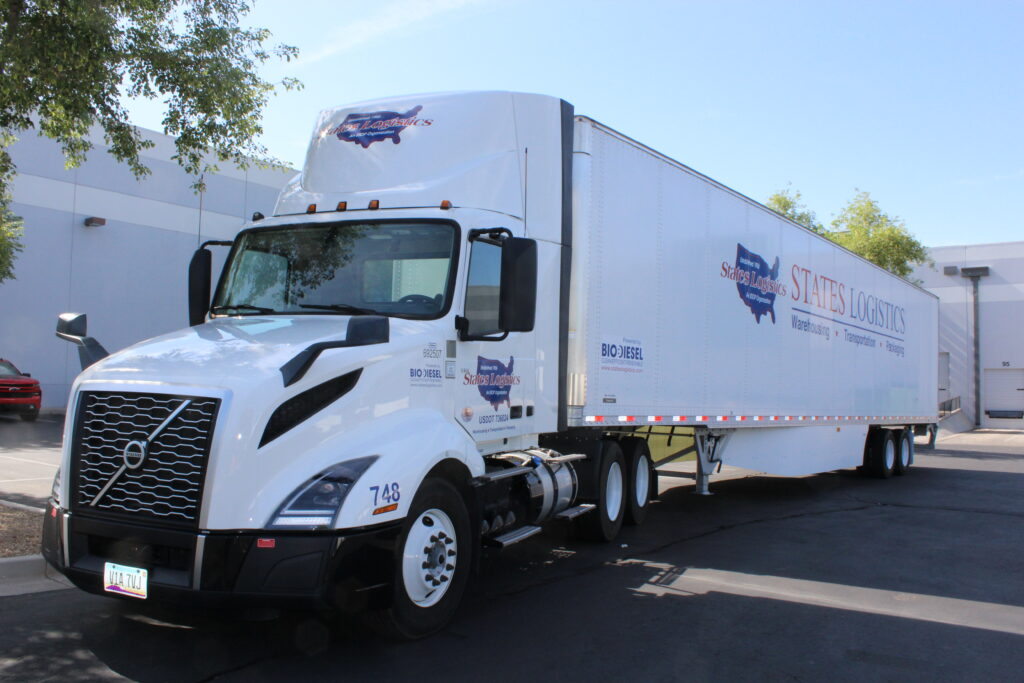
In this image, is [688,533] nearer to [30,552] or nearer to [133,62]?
[30,552]

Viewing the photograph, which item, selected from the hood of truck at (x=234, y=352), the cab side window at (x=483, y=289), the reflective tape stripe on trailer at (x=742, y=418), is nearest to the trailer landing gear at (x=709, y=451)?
the reflective tape stripe on trailer at (x=742, y=418)

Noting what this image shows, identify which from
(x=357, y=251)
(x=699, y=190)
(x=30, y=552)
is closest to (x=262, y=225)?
(x=357, y=251)

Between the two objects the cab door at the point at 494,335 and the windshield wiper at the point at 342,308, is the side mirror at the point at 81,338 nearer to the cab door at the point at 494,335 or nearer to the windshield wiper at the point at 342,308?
the windshield wiper at the point at 342,308

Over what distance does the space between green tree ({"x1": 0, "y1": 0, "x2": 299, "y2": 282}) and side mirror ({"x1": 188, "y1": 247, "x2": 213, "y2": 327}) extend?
3.34m

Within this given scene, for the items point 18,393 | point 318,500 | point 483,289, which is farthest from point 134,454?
point 18,393

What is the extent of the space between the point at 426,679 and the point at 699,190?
7285 mm

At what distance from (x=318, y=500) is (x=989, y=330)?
43849 millimetres

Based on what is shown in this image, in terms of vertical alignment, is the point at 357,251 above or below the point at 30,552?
above

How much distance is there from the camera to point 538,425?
289 inches

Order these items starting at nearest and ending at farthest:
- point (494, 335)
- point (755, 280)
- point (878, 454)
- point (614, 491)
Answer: point (494, 335), point (614, 491), point (755, 280), point (878, 454)

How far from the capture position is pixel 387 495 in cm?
478

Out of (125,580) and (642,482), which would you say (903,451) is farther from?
(125,580)

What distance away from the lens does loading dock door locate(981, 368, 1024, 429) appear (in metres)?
40.1

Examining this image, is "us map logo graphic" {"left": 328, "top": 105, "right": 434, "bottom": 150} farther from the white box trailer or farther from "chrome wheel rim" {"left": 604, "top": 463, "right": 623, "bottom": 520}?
"chrome wheel rim" {"left": 604, "top": 463, "right": 623, "bottom": 520}
